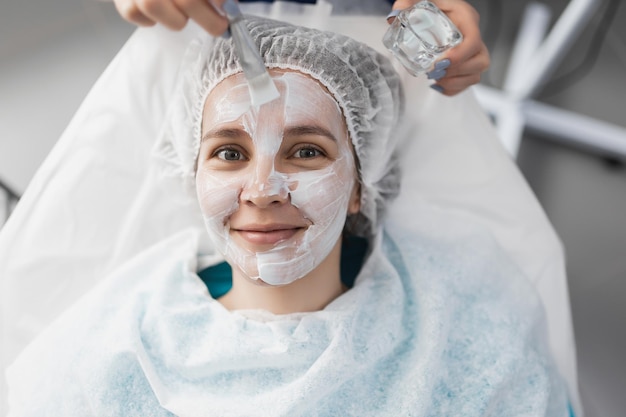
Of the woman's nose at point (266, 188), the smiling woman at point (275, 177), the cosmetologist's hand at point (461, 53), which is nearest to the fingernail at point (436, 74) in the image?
the cosmetologist's hand at point (461, 53)

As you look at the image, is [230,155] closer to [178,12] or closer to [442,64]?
[178,12]

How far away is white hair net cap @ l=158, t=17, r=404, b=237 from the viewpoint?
1.19 metres

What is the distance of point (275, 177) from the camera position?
44.6 inches

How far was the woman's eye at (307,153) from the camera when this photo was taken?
3.90ft

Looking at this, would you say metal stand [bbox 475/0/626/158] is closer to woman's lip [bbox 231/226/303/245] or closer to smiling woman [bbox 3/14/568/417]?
smiling woman [bbox 3/14/568/417]

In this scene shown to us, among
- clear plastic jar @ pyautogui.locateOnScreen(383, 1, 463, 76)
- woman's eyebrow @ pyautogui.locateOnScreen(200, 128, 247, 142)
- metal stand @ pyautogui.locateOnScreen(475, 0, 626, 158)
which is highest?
clear plastic jar @ pyautogui.locateOnScreen(383, 1, 463, 76)

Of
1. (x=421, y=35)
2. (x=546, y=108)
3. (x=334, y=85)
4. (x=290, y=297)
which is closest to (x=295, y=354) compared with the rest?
(x=290, y=297)

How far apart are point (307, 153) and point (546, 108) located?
1426 millimetres

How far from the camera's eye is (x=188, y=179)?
139cm

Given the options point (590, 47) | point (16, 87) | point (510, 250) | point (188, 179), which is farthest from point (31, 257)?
point (590, 47)

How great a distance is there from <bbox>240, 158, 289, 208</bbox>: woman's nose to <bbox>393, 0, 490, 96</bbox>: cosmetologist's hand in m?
0.35

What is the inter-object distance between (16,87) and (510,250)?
1523mm

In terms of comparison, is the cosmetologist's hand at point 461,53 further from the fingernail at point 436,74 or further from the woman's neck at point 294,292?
the woman's neck at point 294,292

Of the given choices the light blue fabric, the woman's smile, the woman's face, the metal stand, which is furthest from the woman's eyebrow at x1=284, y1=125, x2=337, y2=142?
the metal stand
